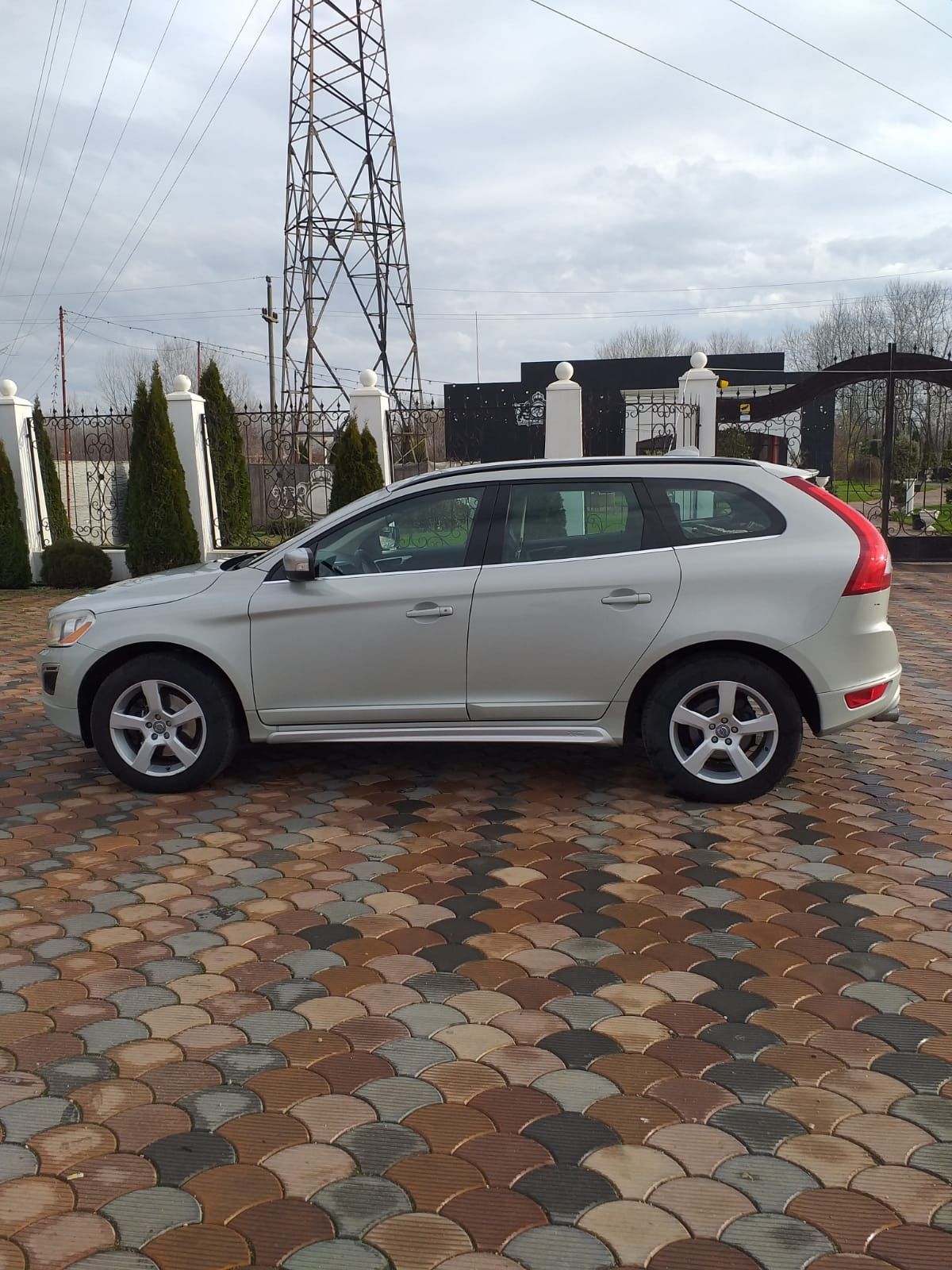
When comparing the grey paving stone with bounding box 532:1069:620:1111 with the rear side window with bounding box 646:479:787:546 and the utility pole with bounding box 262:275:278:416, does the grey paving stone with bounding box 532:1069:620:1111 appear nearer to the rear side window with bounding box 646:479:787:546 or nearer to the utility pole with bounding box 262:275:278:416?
the rear side window with bounding box 646:479:787:546

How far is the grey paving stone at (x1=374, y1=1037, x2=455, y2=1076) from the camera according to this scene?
9.53 ft

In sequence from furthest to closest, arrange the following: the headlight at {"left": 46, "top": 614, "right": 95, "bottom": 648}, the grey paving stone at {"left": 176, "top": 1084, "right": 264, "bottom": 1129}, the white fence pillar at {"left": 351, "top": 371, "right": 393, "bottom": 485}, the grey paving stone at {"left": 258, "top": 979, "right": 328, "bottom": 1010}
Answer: the white fence pillar at {"left": 351, "top": 371, "right": 393, "bottom": 485}, the headlight at {"left": 46, "top": 614, "right": 95, "bottom": 648}, the grey paving stone at {"left": 258, "top": 979, "right": 328, "bottom": 1010}, the grey paving stone at {"left": 176, "top": 1084, "right": 264, "bottom": 1129}

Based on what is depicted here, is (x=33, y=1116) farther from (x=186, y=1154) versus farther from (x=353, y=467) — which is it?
(x=353, y=467)

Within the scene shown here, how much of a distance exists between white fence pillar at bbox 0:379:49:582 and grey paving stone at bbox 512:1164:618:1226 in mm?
14044

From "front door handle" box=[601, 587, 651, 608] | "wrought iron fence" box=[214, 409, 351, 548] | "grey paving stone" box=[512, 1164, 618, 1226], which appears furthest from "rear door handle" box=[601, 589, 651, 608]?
"wrought iron fence" box=[214, 409, 351, 548]

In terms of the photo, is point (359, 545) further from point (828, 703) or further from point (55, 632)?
point (828, 703)

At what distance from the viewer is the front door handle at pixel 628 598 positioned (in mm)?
4965

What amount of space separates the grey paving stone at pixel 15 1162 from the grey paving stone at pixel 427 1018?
3.40 ft

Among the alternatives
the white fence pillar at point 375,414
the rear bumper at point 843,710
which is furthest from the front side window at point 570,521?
the white fence pillar at point 375,414

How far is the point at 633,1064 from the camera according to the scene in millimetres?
2920

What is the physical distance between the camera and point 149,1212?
235cm

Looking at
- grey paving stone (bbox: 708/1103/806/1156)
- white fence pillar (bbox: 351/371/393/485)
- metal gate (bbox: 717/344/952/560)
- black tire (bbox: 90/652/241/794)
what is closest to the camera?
grey paving stone (bbox: 708/1103/806/1156)

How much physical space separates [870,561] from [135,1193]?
394cm

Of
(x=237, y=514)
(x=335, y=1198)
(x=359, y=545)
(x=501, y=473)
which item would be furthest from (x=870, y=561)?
(x=237, y=514)
